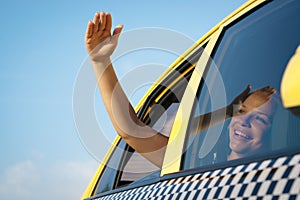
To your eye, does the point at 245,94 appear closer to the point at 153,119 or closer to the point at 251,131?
the point at 251,131

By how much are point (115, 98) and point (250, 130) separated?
1.07 meters

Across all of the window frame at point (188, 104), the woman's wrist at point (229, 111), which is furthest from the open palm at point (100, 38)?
the woman's wrist at point (229, 111)

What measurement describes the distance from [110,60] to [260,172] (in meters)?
1.49

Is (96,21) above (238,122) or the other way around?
above

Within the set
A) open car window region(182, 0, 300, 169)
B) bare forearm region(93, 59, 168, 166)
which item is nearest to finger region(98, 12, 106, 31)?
bare forearm region(93, 59, 168, 166)

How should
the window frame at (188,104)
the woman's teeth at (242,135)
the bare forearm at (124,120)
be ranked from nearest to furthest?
1. the woman's teeth at (242,135)
2. the window frame at (188,104)
3. the bare forearm at (124,120)

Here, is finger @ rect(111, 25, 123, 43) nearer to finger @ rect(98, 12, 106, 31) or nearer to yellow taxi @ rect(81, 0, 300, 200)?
finger @ rect(98, 12, 106, 31)

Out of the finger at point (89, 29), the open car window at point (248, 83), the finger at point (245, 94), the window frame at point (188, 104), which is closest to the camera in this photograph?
the open car window at point (248, 83)

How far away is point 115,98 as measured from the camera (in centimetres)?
301

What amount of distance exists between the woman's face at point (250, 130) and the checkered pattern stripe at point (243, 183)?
0.19m

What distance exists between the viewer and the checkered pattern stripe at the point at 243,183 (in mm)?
1499

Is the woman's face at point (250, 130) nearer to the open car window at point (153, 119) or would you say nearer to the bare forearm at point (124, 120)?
the open car window at point (153, 119)

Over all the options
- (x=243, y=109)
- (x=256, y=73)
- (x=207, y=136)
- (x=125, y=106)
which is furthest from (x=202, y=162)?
(x=125, y=106)

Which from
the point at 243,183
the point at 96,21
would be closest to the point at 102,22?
the point at 96,21
